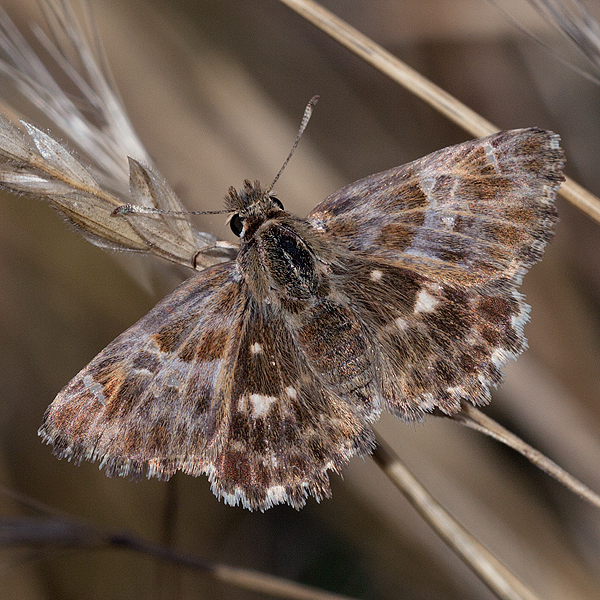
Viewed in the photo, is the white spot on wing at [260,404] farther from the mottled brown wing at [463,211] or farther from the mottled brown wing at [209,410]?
the mottled brown wing at [463,211]

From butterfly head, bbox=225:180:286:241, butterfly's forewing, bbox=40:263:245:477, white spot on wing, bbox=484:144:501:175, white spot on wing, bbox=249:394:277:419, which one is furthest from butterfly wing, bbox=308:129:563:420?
butterfly's forewing, bbox=40:263:245:477

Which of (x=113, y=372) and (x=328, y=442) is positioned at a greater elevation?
(x=328, y=442)

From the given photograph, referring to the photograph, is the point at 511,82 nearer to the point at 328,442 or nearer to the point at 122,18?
the point at 122,18

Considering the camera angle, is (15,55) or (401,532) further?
(401,532)

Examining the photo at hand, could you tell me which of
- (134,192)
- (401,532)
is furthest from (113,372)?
(401,532)

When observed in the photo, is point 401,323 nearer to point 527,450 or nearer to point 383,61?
point 527,450

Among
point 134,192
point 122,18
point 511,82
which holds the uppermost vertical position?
point 511,82
